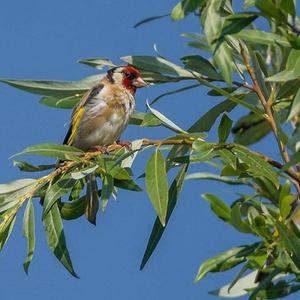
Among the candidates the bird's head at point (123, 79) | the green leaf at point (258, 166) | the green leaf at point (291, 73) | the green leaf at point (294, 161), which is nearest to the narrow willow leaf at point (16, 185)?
the green leaf at point (258, 166)

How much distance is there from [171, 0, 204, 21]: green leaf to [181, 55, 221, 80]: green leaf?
94 centimetres

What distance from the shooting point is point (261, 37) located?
3.16 meters

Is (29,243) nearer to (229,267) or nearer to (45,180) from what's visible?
(45,180)

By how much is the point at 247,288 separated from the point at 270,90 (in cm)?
72

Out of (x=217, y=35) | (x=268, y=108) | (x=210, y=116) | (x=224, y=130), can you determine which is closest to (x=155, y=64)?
(x=210, y=116)

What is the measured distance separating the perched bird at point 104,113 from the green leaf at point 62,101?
1.40 m

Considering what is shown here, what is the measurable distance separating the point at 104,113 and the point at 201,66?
6.86 feet

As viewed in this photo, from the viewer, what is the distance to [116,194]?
418 centimetres

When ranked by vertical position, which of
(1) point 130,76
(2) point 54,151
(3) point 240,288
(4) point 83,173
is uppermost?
(1) point 130,76

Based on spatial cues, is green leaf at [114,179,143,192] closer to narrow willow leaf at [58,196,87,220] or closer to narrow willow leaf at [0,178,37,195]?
narrow willow leaf at [58,196,87,220]

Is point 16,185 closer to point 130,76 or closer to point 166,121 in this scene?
point 166,121

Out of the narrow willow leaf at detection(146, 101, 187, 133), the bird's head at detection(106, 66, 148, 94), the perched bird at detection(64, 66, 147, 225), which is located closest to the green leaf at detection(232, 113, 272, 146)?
the narrow willow leaf at detection(146, 101, 187, 133)

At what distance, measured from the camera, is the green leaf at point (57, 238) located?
142 inches

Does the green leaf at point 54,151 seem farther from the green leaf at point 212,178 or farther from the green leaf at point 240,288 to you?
the green leaf at point 240,288
